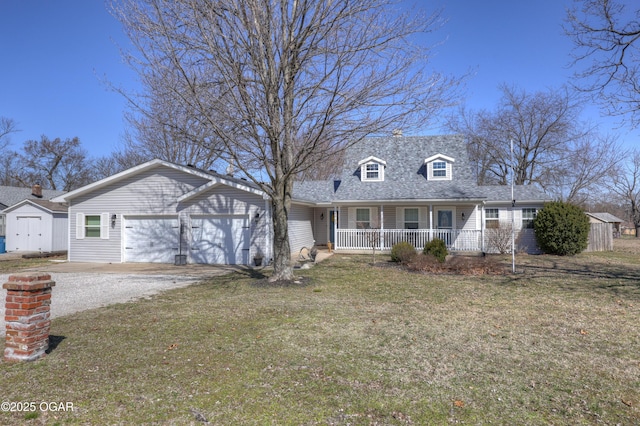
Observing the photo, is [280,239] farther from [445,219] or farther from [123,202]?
[445,219]

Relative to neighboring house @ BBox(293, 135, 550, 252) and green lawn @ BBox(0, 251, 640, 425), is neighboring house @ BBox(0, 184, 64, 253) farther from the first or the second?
green lawn @ BBox(0, 251, 640, 425)

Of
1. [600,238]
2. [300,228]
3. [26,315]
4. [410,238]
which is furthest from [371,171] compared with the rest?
[26,315]

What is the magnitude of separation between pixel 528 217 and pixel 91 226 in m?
20.1

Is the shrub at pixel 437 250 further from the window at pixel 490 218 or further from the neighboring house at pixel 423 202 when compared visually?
the window at pixel 490 218

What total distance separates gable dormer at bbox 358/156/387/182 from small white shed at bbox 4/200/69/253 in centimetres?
1660

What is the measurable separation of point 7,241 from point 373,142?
21.4 m

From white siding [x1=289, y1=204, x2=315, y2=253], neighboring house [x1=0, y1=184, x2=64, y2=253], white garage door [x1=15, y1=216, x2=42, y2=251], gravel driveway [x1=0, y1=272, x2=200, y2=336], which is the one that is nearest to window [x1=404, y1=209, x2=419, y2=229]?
white siding [x1=289, y1=204, x2=315, y2=253]

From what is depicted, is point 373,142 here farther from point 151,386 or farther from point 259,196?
point 151,386

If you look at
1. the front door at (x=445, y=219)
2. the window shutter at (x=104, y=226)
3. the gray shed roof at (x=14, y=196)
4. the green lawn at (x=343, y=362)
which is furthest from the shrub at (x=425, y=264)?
the gray shed roof at (x=14, y=196)

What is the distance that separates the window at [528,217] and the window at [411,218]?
5177 millimetres

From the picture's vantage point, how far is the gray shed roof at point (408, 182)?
18.6 meters

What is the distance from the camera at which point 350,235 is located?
19219 millimetres

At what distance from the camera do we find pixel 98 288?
9.66m

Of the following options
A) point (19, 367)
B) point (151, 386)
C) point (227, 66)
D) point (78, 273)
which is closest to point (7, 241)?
point (78, 273)
